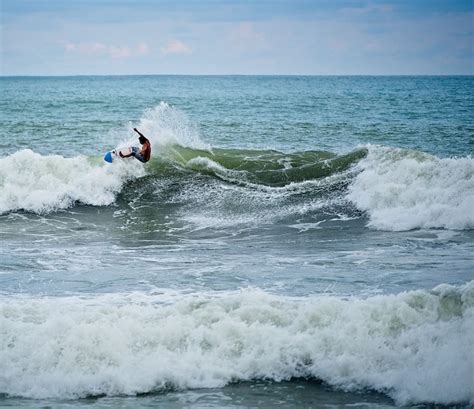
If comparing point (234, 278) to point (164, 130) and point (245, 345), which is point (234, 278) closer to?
point (245, 345)

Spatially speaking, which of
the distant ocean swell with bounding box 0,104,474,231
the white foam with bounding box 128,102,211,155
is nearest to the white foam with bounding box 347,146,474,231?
the distant ocean swell with bounding box 0,104,474,231

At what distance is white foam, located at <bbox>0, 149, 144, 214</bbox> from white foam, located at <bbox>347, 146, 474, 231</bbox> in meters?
6.47

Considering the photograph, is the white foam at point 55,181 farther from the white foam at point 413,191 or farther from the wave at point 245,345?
the wave at point 245,345

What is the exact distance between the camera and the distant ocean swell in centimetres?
1772

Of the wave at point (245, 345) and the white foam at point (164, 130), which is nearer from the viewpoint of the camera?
the wave at point (245, 345)

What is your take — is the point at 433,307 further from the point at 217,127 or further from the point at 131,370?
the point at 217,127

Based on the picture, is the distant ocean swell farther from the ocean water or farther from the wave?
the wave

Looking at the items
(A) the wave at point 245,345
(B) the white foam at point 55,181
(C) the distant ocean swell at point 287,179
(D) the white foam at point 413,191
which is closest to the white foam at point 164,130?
(C) the distant ocean swell at point 287,179

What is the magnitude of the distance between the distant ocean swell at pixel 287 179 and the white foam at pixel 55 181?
0.09 feet

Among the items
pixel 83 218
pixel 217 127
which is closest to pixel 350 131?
pixel 217 127

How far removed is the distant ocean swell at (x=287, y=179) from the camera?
58.1 ft

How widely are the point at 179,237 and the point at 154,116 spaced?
8.94 metres

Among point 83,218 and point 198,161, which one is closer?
point 83,218

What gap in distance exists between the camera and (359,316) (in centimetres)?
1004
